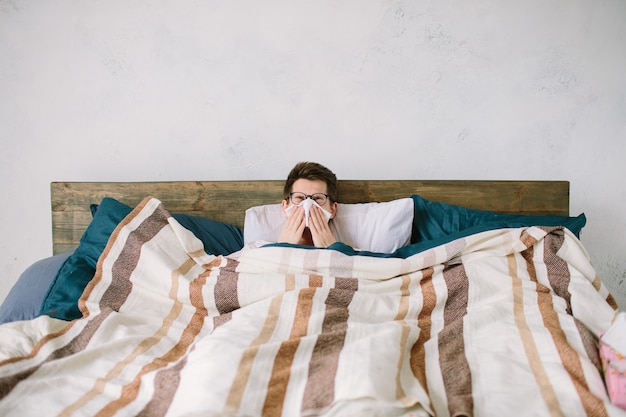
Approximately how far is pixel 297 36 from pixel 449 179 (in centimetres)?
82

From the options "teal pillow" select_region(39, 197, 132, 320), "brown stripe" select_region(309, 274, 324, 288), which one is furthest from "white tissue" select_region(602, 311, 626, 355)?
"teal pillow" select_region(39, 197, 132, 320)

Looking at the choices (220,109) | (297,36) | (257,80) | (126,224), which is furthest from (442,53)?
(126,224)

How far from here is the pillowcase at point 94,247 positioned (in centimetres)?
134

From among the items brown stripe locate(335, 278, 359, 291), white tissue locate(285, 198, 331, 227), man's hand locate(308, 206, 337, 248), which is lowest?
brown stripe locate(335, 278, 359, 291)

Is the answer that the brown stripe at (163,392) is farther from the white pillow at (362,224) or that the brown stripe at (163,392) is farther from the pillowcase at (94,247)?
the white pillow at (362,224)

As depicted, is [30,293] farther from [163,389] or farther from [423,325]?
[423,325]

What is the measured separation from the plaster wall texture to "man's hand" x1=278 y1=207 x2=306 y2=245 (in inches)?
15.7

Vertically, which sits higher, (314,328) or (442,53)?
(442,53)

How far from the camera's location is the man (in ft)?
5.18

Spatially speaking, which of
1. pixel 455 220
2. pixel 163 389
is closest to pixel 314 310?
pixel 163 389

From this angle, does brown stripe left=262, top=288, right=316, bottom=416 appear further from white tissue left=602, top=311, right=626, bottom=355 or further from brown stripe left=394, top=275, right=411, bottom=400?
white tissue left=602, top=311, right=626, bottom=355

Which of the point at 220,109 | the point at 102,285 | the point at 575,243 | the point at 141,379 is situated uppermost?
the point at 220,109

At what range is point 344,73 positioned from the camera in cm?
190

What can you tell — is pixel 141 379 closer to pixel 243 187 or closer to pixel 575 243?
pixel 243 187
